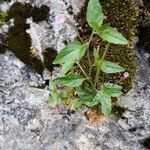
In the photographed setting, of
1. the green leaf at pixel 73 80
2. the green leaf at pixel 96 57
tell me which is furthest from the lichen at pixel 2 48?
the green leaf at pixel 96 57

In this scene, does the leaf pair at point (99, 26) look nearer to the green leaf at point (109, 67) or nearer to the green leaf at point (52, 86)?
the green leaf at point (109, 67)

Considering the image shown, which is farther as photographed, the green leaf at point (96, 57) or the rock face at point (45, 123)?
the rock face at point (45, 123)

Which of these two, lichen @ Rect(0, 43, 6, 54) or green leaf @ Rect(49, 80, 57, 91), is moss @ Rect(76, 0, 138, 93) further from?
lichen @ Rect(0, 43, 6, 54)

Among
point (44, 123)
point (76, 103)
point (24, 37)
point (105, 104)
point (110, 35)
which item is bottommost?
point (44, 123)

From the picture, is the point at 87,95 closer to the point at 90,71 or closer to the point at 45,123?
the point at 90,71

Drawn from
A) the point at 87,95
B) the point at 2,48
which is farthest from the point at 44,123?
the point at 2,48

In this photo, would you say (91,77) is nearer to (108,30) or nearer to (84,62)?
(84,62)

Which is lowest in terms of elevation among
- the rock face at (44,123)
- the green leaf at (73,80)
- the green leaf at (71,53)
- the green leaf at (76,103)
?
the rock face at (44,123)
